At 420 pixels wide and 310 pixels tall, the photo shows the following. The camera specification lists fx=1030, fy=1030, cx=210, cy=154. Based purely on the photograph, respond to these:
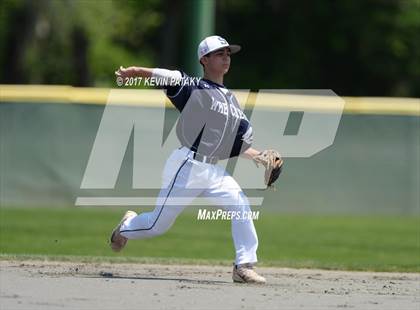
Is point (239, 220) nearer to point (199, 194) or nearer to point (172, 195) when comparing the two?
point (199, 194)

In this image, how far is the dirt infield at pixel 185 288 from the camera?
7562 millimetres

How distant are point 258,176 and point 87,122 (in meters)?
3.09

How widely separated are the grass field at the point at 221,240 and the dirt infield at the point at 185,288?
0.96 m

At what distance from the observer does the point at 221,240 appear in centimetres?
1454

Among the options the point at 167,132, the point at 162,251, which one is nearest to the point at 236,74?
the point at 167,132

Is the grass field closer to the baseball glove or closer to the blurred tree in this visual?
the baseball glove

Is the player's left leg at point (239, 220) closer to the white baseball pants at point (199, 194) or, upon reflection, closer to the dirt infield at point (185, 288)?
the white baseball pants at point (199, 194)

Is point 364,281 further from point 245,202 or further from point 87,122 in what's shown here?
point 87,122

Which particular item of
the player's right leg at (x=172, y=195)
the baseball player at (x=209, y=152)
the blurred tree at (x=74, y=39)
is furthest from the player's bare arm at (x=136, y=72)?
the blurred tree at (x=74, y=39)

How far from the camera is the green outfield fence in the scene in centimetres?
1752

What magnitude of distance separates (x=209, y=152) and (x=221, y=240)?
5775 mm

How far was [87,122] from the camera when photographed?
17.8 meters

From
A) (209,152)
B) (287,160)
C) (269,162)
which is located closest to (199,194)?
(209,152)

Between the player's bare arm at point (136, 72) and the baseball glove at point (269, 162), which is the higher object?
the player's bare arm at point (136, 72)
